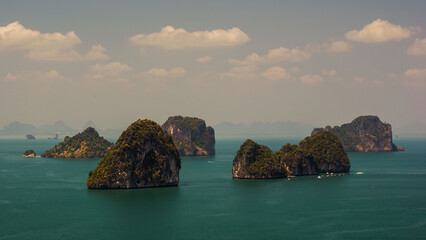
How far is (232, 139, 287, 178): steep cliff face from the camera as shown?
160m

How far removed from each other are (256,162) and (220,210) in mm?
52270

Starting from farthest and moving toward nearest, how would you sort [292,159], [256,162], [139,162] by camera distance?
[292,159]
[256,162]
[139,162]

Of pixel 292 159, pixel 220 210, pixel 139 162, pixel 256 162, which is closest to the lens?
pixel 220 210

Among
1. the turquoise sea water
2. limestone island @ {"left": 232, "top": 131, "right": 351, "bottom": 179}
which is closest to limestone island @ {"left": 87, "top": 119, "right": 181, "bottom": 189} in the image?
the turquoise sea water

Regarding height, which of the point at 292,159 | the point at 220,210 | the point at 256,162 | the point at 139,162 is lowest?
the point at 220,210

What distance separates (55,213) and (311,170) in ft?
323

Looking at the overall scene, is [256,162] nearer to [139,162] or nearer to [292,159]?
[292,159]

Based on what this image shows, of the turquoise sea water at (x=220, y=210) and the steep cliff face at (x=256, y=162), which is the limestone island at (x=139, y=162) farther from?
the steep cliff face at (x=256, y=162)

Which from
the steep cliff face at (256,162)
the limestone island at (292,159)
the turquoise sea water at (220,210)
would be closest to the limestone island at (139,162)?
the turquoise sea water at (220,210)

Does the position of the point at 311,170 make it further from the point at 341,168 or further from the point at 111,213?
the point at 111,213

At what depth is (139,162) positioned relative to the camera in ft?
443

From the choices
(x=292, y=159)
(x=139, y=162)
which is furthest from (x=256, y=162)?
(x=139, y=162)

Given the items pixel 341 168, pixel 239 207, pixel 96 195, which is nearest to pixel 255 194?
pixel 239 207

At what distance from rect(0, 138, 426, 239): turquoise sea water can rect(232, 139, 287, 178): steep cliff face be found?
3.77 meters
